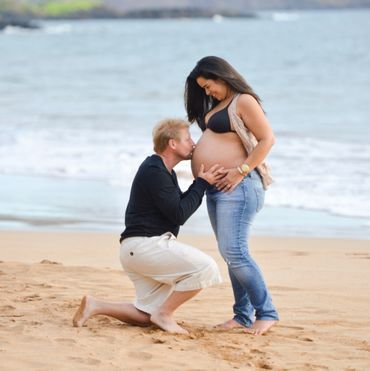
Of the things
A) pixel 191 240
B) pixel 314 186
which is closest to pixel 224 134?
pixel 191 240

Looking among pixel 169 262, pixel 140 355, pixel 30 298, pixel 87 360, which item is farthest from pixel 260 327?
pixel 30 298

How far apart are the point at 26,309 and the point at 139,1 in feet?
644

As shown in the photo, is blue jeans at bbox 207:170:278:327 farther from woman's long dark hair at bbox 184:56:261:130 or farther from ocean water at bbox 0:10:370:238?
ocean water at bbox 0:10:370:238

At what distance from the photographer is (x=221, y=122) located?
609 cm

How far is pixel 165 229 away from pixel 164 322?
56 centimetres

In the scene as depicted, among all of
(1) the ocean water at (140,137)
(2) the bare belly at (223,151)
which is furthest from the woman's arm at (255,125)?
(1) the ocean water at (140,137)

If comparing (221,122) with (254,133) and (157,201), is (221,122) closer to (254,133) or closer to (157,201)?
(254,133)

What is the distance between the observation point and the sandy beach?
5.48 meters

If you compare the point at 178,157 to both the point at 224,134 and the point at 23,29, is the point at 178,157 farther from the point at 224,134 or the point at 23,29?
the point at 23,29

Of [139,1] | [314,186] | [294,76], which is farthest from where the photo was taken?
[139,1]

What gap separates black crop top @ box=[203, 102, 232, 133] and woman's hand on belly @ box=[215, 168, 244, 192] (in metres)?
0.25

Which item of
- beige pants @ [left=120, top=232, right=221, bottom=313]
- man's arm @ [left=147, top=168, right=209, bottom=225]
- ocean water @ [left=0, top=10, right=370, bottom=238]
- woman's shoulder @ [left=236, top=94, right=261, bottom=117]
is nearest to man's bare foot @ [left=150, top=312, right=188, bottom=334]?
beige pants @ [left=120, top=232, right=221, bottom=313]

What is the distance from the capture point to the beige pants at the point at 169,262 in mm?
5922

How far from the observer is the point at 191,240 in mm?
9953
